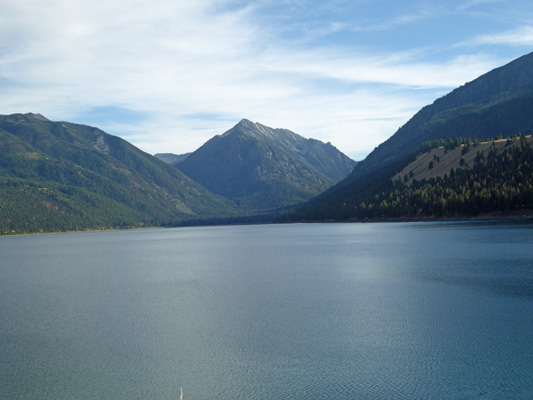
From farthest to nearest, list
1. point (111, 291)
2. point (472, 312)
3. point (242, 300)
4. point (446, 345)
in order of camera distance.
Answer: point (111, 291) < point (242, 300) < point (472, 312) < point (446, 345)

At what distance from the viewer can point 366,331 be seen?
35531 millimetres

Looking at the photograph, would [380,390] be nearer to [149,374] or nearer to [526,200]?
[149,374]

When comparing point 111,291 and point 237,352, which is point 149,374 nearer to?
point 237,352

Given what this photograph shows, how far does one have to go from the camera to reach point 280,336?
1380 inches

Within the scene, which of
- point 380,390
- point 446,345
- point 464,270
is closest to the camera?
point 380,390

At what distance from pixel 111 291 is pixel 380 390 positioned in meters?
46.0

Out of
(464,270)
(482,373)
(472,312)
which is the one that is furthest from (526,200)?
(482,373)

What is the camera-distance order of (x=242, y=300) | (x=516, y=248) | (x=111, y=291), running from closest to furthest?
(x=242, y=300) < (x=111, y=291) < (x=516, y=248)

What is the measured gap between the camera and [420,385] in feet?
80.7

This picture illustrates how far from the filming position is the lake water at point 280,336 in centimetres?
2539

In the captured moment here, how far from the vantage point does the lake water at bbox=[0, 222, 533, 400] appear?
25391 mm

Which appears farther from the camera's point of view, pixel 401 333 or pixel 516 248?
pixel 516 248

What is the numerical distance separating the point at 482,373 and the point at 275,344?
1398 cm

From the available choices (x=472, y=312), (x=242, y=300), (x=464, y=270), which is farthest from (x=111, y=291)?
(x=464, y=270)
